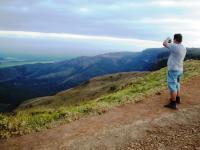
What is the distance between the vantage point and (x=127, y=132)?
13281 millimetres

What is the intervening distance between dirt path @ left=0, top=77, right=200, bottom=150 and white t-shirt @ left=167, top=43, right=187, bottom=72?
1.89 m

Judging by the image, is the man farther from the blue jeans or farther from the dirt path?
the dirt path

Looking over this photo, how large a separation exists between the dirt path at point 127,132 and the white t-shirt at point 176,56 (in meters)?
1.89

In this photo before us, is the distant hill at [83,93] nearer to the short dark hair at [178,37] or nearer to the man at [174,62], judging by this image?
the man at [174,62]

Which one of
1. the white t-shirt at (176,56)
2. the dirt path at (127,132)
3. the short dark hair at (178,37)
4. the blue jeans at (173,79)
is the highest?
the short dark hair at (178,37)

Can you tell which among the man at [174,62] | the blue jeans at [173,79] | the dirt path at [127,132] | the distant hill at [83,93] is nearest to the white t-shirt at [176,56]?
the man at [174,62]

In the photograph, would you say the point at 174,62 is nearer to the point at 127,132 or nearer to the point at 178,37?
the point at 178,37

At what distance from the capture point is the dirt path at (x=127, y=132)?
1228 cm

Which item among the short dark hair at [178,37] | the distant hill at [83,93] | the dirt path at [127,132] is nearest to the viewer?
the dirt path at [127,132]

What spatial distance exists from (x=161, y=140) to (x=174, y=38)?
17.3ft

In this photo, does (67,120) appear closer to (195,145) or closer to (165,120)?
(165,120)

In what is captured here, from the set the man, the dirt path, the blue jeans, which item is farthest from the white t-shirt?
the dirt path

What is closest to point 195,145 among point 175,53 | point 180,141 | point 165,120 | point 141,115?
point 180,141

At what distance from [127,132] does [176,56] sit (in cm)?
470
